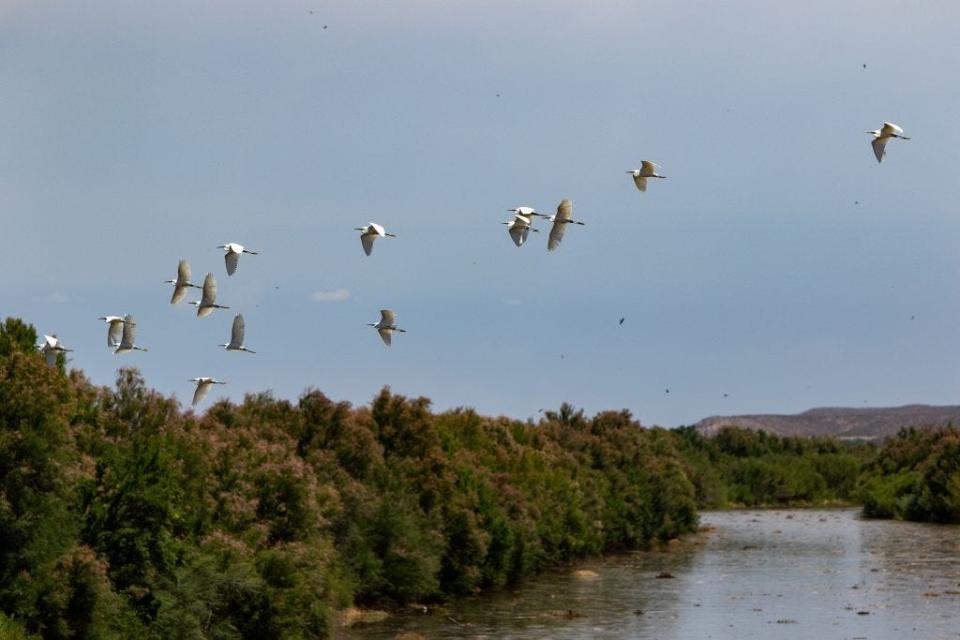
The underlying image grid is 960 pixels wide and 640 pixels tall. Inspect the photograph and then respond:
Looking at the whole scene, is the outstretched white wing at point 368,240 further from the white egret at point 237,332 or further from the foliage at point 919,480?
the foliage at point 919,480

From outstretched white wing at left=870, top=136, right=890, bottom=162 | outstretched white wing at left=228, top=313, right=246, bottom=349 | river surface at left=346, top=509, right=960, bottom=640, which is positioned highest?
outstretched white wing at left=870, top=136, right=890, bottom=162

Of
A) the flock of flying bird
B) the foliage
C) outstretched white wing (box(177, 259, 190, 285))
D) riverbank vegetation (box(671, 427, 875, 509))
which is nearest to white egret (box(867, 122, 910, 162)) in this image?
the flock of flying bird

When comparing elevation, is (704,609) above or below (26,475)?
below

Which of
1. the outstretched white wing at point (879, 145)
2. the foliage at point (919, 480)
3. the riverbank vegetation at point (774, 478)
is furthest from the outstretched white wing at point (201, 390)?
the riverbank vegetation at point (774, 478)

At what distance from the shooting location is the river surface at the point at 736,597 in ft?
132

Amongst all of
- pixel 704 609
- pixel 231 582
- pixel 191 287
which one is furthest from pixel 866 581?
pixel 191 287

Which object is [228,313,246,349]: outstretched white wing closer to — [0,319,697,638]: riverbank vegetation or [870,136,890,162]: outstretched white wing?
[0,319,697,638]: riverbank vegetation

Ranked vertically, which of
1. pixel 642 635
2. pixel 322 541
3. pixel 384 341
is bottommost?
pixel 642 635

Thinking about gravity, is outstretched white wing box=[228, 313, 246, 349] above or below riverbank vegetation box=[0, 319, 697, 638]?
above

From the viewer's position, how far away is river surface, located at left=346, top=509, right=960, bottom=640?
4022 cm

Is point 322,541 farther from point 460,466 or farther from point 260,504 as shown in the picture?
point 460,466

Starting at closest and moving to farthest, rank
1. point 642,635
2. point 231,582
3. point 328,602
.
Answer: point 231,582 → point 328,602 → point 642,635

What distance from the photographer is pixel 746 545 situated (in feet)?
237

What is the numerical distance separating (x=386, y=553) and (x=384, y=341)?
669 inches
